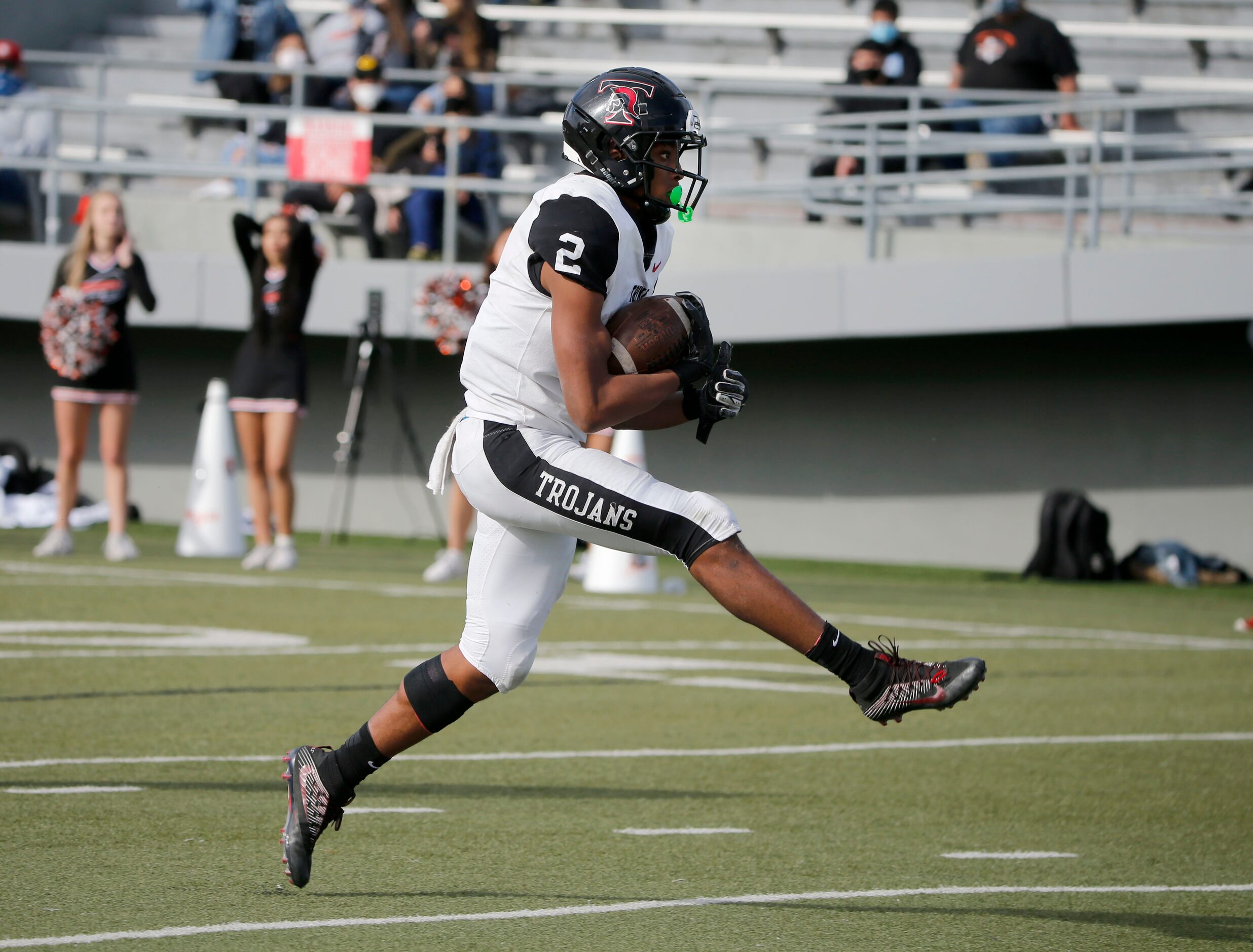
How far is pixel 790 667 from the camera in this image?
30.6 feet

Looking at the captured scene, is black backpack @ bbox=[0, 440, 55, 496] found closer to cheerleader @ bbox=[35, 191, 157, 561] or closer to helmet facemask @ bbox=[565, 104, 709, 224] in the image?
cheerleader @ bbox=[35, 191, 157, 561]

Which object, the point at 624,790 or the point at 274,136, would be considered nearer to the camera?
the point at 624,790

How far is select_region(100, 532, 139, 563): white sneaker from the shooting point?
42.8 feet

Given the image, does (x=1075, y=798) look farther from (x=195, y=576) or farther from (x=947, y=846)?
(x=195, y=576)

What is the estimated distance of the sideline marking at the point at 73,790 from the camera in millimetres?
5531

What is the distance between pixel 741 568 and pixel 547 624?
6.20 metres

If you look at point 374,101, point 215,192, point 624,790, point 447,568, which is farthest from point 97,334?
point 624,790

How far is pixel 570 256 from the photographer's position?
4426 mm

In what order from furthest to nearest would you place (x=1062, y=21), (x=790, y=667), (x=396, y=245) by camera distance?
(x=1062, y=21) < (x=396, y=245) < (x=790, y=667)

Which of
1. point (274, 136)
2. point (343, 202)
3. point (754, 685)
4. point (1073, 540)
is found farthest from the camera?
point (274, 136)

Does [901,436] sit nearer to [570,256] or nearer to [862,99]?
[862,99]

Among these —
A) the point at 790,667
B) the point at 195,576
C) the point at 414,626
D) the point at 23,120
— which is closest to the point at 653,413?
the point at 790,667

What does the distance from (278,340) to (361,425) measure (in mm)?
3964

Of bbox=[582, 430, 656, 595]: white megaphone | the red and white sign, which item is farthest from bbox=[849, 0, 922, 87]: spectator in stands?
bbox=[582, 430, 656, 595]: white megaphone
